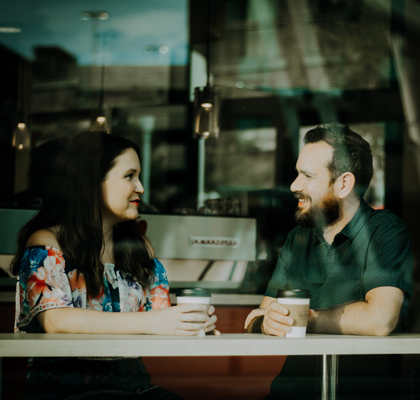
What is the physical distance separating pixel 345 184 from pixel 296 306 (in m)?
0.69

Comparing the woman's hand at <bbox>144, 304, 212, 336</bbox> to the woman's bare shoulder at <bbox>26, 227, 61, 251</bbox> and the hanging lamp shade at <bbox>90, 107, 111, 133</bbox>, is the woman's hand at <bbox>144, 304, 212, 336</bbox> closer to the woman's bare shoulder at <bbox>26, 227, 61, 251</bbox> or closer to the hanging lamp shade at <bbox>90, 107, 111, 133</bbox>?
the woman's bare shoulder at <bbox>26, 227, 61, 251</bbox>

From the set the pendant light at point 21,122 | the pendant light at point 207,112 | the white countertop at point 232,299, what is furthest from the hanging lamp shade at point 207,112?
the pendant light at point 21,122

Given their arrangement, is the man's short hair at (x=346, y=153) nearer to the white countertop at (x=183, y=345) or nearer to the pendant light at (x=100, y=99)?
the white countertop at (x=183, y=345)

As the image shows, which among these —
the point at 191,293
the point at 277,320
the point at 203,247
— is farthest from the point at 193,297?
the point at 203,247

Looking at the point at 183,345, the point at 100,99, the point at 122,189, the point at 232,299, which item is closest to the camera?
the point at 183,345

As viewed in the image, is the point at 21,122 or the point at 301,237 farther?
the point at 21,122

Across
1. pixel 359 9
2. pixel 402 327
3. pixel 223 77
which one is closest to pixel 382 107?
pixel 359 9

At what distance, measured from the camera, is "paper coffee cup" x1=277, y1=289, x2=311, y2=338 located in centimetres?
123

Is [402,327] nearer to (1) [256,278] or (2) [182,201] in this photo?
(1) [256,278]

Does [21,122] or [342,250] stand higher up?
[21,122]

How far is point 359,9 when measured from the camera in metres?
4.65

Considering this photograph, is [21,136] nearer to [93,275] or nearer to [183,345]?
[93,275]

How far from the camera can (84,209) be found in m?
1.51

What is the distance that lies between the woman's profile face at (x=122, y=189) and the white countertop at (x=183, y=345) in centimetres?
50
